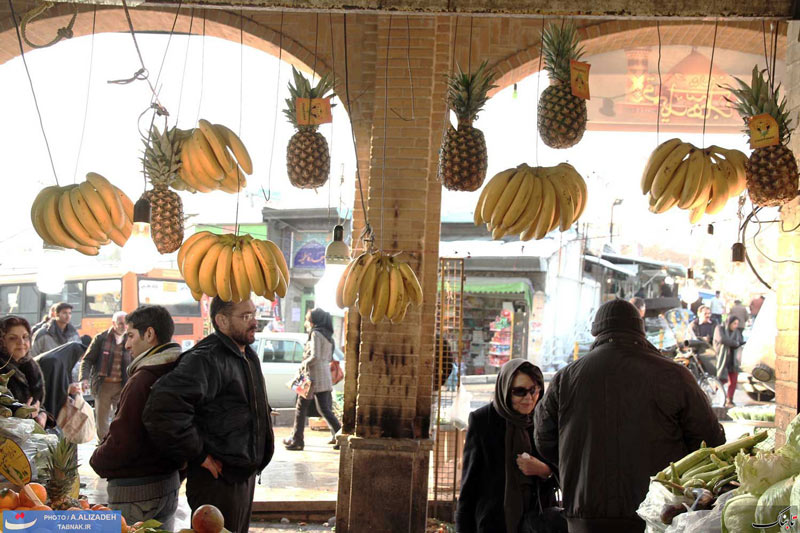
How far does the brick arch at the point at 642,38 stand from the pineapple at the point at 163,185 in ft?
11.9

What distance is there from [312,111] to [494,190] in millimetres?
1159

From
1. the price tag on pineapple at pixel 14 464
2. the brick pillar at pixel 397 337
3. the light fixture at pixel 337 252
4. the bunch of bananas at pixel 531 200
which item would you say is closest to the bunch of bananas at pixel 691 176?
the bunch of bananas at pixel 531 200

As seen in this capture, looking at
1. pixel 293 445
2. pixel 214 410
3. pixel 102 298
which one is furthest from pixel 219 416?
pixel 102 298

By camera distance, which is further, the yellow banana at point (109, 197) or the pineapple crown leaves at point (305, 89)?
the pineapple crown leaves at point (305, 89)

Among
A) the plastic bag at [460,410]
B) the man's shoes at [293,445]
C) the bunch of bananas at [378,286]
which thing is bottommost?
the man's shoes at [293,445]

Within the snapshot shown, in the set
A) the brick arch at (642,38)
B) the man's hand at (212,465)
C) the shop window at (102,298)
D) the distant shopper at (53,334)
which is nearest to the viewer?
the man's hand at (212,465)

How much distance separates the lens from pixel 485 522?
4023 mm

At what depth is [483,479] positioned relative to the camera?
4102 millimetres

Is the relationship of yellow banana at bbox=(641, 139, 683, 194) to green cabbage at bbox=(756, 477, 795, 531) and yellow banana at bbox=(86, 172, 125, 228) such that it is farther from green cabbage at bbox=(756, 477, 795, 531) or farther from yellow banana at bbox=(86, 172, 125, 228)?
yellow banana at bbox=(86, 172, 125, 228)

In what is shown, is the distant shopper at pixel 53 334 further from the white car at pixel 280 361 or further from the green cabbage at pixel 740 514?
the green cabbage at pixel 740 514

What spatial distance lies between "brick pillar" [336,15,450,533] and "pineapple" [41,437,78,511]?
3052mm

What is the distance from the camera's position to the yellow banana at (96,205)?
3.55 m

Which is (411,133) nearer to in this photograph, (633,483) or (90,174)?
(90,174)

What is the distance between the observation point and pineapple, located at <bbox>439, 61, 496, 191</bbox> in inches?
154
